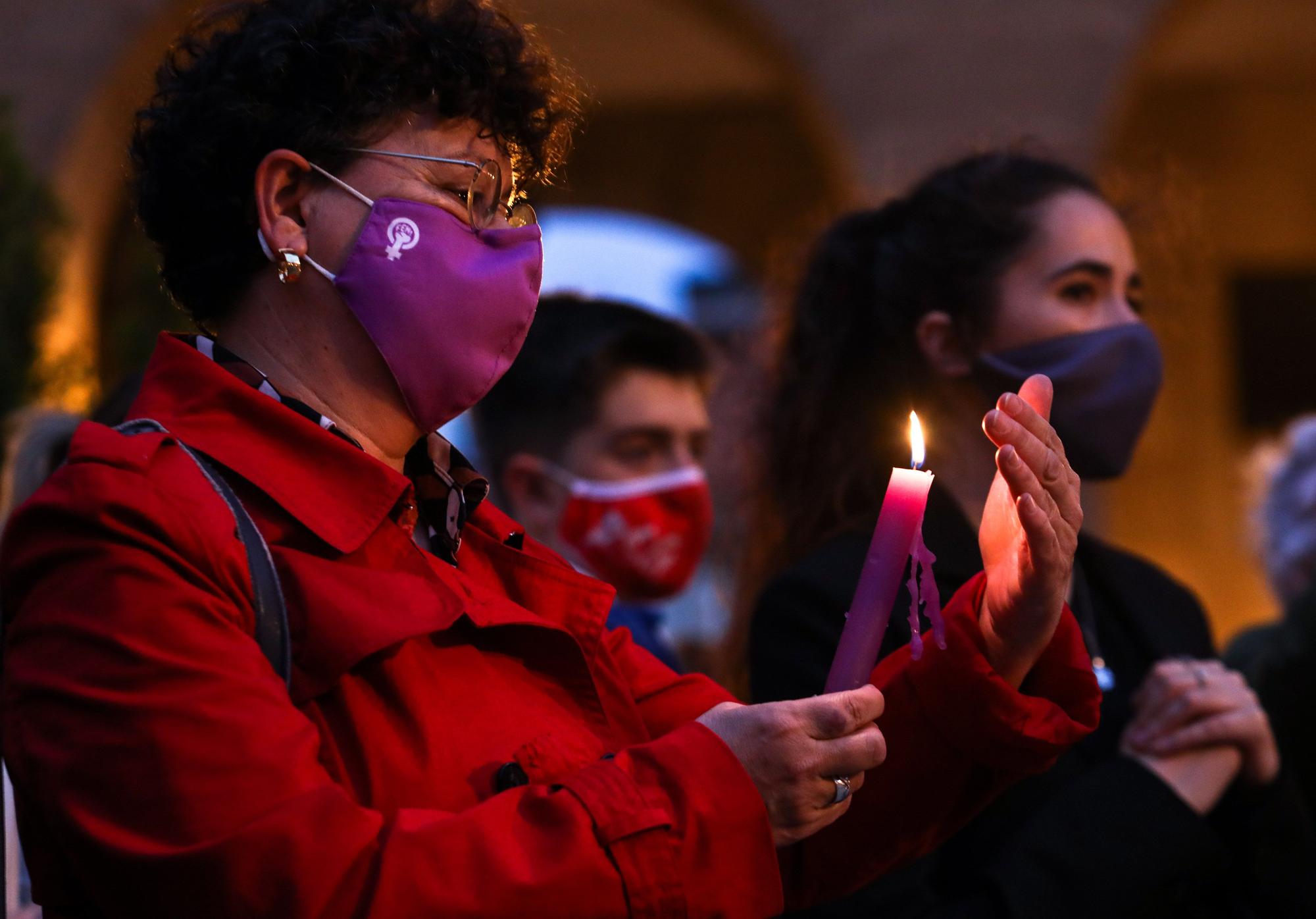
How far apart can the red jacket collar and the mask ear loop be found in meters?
0.16

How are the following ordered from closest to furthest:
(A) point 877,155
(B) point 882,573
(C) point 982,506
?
1. (B) point 882,573
2. (C) point 982,506
3. (A) point 877,155

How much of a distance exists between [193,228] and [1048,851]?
5.06 feet

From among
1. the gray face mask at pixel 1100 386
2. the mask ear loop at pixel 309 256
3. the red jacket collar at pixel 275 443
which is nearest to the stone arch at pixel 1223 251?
the gray face mask at pixel 1100 386

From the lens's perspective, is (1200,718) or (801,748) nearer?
(801,748)

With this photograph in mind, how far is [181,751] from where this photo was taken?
1.29 meters

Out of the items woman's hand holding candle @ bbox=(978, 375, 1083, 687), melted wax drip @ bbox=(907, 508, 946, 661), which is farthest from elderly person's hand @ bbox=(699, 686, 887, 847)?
woman's hand holding candle @ bbox=(978, 375, 1083, 687)

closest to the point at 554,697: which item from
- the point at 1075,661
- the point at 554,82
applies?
the point at 1075,661

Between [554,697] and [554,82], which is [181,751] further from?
[554,82]

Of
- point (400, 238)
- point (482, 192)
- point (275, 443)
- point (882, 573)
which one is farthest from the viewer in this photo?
point (482, 192)

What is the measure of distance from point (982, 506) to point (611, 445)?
1.42 metres

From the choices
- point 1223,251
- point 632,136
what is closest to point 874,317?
point 1223,251

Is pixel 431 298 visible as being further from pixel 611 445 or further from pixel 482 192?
pixel 611 445

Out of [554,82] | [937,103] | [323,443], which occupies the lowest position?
[323,443]

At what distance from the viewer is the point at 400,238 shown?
5.66 feet
